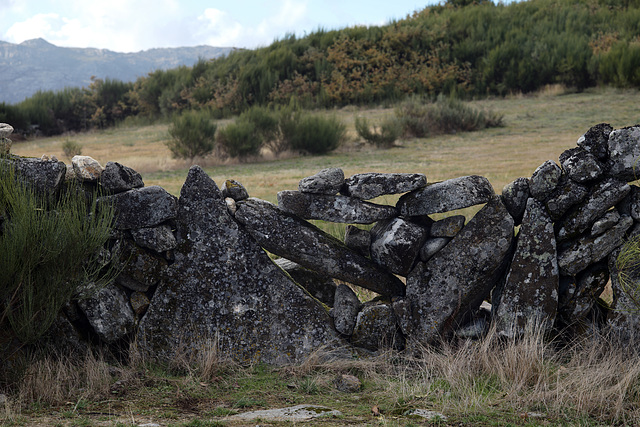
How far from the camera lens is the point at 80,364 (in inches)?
159

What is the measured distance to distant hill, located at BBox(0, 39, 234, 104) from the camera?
9988 cm

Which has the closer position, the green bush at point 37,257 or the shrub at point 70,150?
the green bush at point 37,257

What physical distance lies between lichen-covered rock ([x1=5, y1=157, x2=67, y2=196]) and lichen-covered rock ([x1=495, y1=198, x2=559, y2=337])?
346 centimetres

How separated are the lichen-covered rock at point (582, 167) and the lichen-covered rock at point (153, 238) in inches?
119

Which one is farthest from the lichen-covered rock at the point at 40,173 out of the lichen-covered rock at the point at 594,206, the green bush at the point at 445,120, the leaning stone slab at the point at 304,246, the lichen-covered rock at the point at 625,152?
the green bush at the point at 445,120

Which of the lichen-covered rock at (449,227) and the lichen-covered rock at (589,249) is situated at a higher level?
the lichen-covered rock at (449,227)

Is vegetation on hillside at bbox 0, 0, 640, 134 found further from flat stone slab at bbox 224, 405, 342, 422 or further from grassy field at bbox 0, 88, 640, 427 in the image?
flat stone slab at bbox 224, 405, 342, 422

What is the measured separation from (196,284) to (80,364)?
3.21 feet

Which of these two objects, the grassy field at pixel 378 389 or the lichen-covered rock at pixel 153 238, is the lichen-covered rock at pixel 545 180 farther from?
the lichen-covered rock at pixel 153 238

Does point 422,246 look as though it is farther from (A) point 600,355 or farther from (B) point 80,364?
(B) point 80,364

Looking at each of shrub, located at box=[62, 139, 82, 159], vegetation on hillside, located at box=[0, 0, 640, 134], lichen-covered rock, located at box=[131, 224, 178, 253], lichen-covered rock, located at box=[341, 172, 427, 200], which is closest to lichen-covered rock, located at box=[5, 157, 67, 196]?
lichen-covered rock, located at box=[131, 224, 178, 253]

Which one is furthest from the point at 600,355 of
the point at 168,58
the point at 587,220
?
the point at 168,58

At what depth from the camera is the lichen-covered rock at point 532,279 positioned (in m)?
4.20

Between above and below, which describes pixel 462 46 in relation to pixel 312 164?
above
